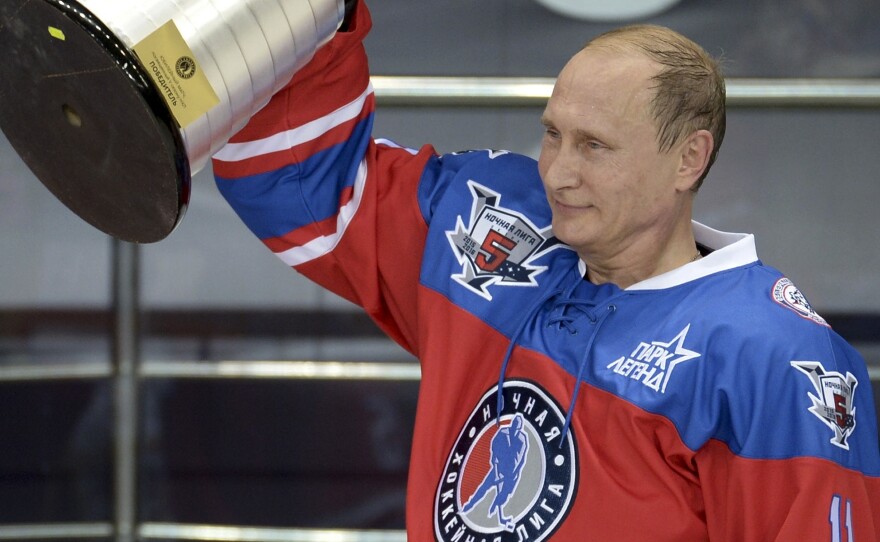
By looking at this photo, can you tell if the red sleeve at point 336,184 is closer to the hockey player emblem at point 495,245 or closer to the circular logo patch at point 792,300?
the hockey player emblem at point 495,245

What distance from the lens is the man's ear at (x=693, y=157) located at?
142 cm

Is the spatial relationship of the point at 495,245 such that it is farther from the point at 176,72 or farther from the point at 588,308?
the point at 176,72

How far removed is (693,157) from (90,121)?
0.73 m

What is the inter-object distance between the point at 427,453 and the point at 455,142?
4.83 feet

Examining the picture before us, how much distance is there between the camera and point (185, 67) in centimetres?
120

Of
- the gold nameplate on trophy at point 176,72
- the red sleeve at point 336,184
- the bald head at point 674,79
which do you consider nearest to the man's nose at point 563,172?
the bald head at point 674,79

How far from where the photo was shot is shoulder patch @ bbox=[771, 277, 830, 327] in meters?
1.35

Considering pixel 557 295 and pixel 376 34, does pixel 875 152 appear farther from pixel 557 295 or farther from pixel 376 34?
pixel 557 295

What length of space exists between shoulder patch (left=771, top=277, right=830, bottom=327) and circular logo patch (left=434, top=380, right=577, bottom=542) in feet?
0.98

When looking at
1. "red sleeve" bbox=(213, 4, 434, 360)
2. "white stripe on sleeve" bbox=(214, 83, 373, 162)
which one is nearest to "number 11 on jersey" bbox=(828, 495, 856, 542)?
"red sleeve" bbox=(213, 4, 434, 360)

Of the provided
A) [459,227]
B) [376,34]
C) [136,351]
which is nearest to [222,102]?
[459,227]

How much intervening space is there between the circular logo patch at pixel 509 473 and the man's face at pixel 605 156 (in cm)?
22

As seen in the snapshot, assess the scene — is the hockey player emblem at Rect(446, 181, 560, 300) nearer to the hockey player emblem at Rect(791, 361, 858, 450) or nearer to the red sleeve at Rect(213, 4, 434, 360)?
the red sleeve at Rect(213, 4, 434, 360)

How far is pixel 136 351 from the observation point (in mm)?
2965
